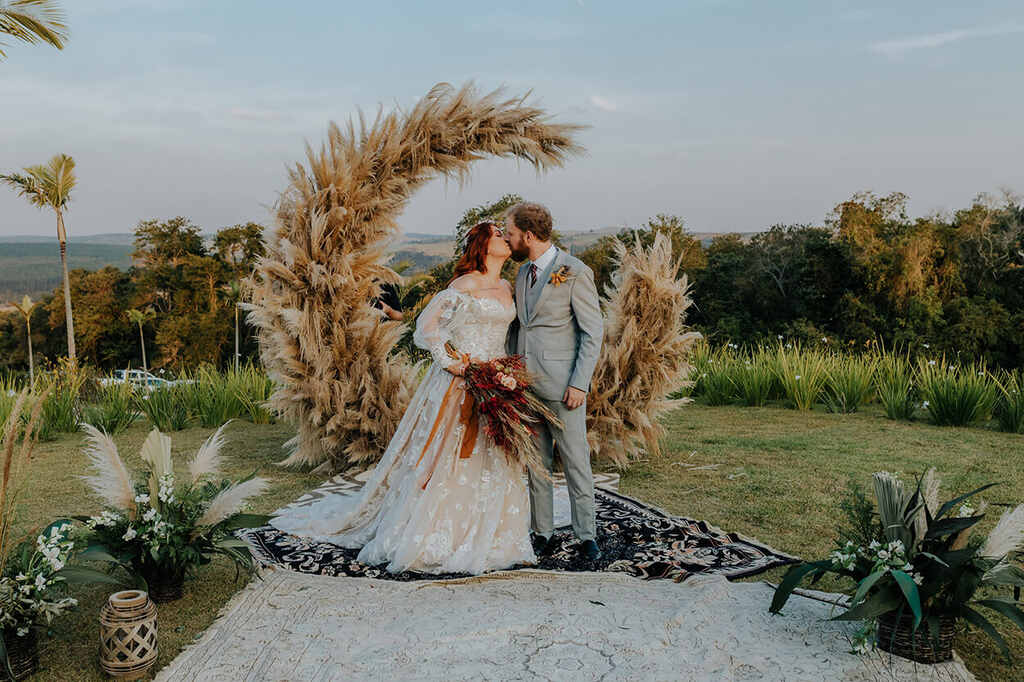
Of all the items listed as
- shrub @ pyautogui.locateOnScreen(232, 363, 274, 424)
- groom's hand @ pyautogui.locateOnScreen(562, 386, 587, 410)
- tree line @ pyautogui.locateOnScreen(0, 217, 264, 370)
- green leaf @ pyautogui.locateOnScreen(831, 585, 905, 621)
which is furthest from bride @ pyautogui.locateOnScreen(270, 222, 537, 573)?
tree line @ pyautogui.locateOnScreen(0, 217, 264, 370)

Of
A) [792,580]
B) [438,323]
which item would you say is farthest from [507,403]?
[792,580]

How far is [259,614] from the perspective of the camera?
3.62 m

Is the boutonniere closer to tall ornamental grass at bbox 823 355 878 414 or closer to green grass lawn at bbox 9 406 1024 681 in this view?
green grass lawn at bbox 9 406 1024 681

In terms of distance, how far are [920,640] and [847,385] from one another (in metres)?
7.75

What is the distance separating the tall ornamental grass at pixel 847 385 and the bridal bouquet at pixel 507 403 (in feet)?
23.4

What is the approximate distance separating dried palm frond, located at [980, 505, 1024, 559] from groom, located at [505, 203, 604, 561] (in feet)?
6.75

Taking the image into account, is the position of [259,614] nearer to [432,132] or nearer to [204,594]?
[204,594]

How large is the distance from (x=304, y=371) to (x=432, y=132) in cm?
236

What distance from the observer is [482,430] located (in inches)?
178

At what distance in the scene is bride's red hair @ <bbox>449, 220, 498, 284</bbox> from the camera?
14.9 feet

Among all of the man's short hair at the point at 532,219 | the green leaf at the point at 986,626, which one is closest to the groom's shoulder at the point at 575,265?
the man's short hair at the point at 532,219

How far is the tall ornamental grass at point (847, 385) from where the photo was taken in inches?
400

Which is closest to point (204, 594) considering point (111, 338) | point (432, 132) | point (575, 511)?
point (575, 511)

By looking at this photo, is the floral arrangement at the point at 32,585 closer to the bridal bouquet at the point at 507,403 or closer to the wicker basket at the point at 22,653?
the wicker basket at the point at 22,653
